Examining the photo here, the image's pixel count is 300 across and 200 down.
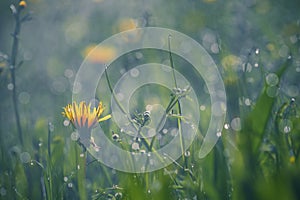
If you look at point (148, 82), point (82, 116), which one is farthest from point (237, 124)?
point (148, 82)

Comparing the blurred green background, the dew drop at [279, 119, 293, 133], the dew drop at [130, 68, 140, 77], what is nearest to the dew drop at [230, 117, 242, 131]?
the blurred green background

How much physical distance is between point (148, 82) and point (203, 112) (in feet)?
2.54

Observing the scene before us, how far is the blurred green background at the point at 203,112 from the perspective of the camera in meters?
1.11

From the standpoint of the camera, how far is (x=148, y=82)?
2.82 m

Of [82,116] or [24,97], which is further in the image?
[24,97]

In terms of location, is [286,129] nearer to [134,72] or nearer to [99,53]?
[134,72]

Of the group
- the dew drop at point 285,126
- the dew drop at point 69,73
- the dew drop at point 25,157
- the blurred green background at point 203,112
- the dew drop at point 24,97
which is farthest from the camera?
the dew drop at point 69,73

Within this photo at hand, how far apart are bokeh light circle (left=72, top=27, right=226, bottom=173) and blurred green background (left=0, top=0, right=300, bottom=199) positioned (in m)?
0.05

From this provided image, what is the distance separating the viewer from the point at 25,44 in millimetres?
4879

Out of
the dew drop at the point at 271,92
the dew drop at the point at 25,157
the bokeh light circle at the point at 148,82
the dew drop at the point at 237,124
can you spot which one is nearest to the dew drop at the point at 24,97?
the bokeh light circle at the point at 148,82

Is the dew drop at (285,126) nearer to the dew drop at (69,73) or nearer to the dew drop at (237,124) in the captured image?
the dew drop at (237,124)

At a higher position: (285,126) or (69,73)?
(69,73)

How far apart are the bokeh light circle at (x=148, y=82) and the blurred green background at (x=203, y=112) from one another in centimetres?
5

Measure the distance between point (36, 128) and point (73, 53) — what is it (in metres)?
2.08
